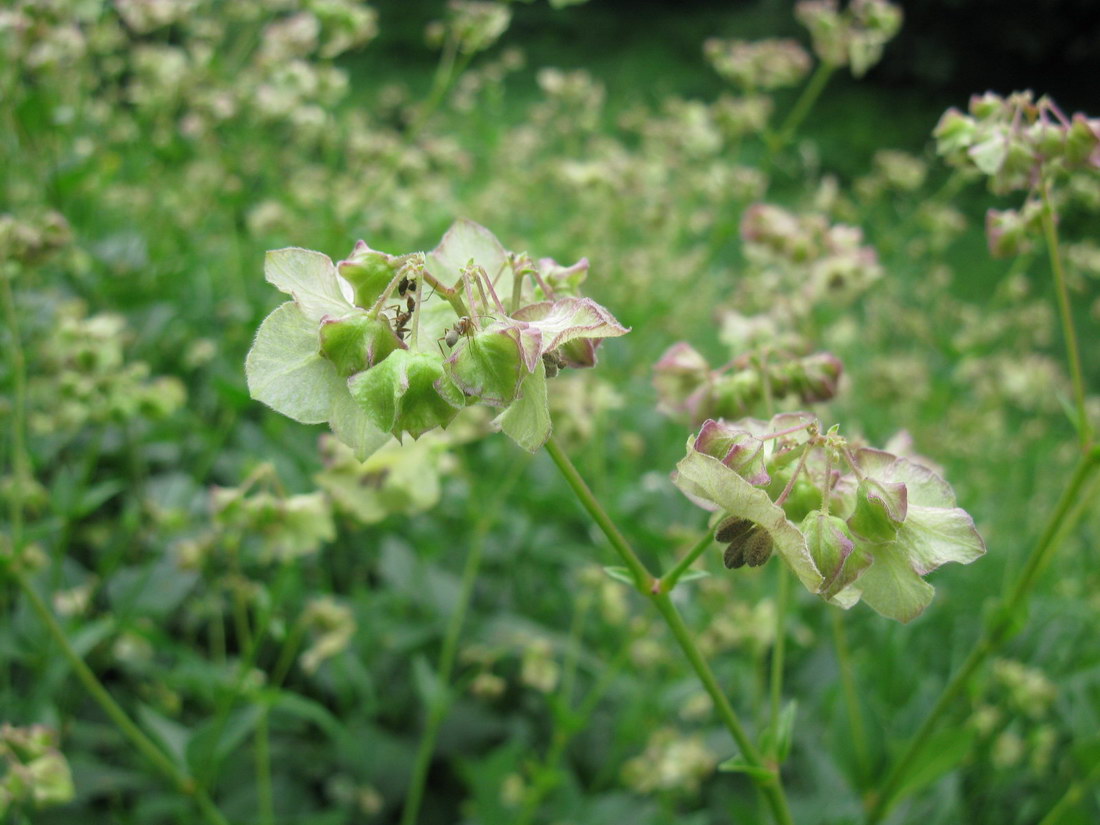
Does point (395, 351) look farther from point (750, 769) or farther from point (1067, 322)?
point (1067, 322)

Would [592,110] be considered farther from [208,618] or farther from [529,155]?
[208,618]

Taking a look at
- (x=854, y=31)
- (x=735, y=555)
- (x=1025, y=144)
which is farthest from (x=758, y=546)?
(x=854, y=31)

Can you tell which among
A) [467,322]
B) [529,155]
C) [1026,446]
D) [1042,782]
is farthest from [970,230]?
[467,322]

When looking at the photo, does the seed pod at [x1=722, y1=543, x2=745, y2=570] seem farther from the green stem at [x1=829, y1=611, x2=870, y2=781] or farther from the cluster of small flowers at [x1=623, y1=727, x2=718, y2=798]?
the cluster of small flowers at [x1=623, y1=727, x2=718, y2=798]

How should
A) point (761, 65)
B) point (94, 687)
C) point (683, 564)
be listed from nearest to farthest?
point (683, 564) < point (94, 687) < point (761, 65)

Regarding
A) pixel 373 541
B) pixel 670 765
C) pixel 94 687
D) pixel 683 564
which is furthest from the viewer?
pixel 373 541
